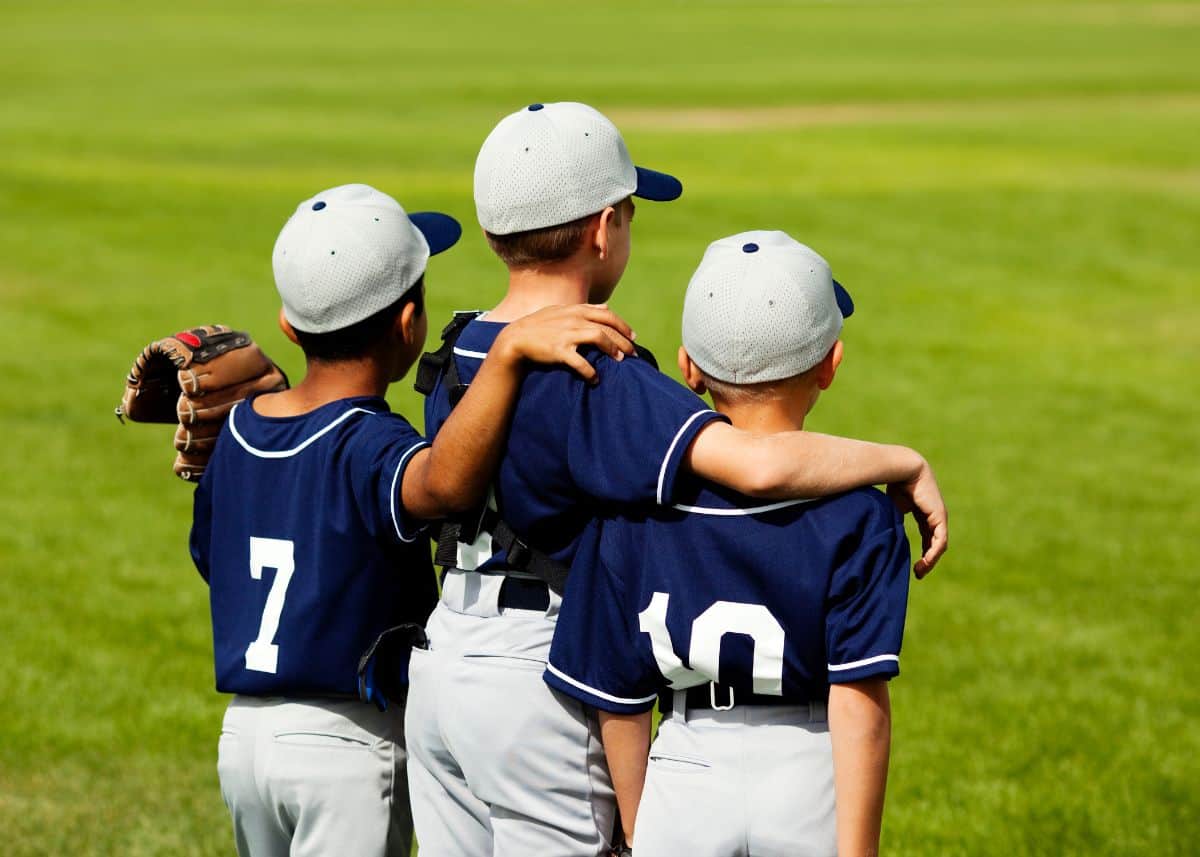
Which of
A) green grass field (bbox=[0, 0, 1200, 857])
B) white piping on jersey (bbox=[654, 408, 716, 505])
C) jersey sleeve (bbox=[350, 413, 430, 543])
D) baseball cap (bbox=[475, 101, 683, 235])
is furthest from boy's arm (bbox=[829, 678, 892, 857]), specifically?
green grass field (bbox=[0, 0, 1200, 857])

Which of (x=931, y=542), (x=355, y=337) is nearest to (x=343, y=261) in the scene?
(x=355, y=337)

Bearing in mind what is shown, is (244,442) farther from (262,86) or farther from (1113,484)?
(262,86)

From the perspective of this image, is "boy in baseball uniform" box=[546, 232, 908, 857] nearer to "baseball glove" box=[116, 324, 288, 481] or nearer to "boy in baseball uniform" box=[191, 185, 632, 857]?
"boy in baseball uniform" box=[191, 185, 632, 857]

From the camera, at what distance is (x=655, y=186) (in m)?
3.16

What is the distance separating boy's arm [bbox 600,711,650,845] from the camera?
2.86m

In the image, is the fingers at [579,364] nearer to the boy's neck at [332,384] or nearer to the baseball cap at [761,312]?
the baseball cap at [761,312]

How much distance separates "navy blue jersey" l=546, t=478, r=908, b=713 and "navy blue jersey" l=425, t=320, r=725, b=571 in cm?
8

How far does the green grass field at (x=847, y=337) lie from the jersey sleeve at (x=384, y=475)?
2.25 metres

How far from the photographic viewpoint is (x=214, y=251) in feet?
57.3

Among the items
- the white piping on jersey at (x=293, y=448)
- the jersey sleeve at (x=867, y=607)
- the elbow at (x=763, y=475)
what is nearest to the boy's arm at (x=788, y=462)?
the elbow at (x=763, y=475)

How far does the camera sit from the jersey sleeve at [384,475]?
2.97 m

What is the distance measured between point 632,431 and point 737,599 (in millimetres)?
348

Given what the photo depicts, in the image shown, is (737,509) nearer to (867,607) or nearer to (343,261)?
(867,607)

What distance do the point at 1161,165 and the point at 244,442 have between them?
21.3 metres
